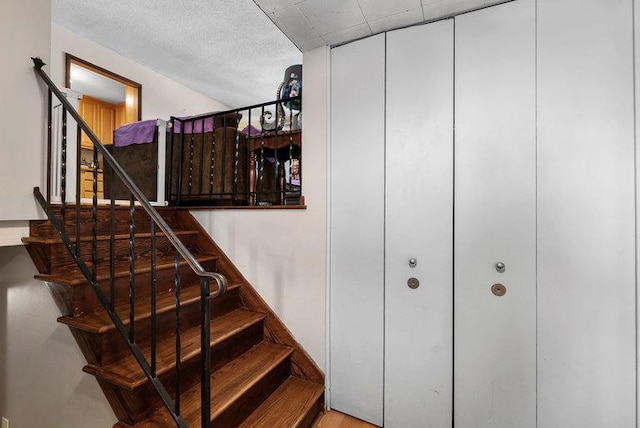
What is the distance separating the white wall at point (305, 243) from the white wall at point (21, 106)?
120 centimetres

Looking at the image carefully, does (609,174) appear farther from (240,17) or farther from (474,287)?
(240,17)

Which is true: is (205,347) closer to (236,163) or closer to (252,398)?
(252,398)

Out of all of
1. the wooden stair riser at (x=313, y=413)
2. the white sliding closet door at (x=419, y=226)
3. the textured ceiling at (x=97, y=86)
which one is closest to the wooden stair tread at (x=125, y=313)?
the wooden stair riser at (x=313, y=413)

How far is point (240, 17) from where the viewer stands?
278cm

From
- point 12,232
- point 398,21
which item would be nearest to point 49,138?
point 12,232

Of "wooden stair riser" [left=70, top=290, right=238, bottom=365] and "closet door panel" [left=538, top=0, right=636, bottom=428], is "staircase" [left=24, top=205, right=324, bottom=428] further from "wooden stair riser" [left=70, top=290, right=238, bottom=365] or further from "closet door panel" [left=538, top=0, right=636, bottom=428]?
"closet door panel" [left=538, top=0, right=636, bottom=428]

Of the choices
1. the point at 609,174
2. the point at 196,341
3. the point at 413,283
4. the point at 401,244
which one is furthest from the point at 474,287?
the point at 196,341

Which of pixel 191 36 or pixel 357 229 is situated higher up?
pixel 191 36

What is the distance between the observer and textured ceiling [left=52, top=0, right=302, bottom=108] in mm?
2654

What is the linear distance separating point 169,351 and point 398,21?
2.22m

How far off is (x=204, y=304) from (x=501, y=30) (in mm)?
1931

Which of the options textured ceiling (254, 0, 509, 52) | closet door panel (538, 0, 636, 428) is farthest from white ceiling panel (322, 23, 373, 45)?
closet door panel (538, 0, 636, 428)

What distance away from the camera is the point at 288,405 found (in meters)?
1.71

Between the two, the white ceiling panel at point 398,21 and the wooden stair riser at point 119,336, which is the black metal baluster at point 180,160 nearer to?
the wooden stair riser at point 119,336
